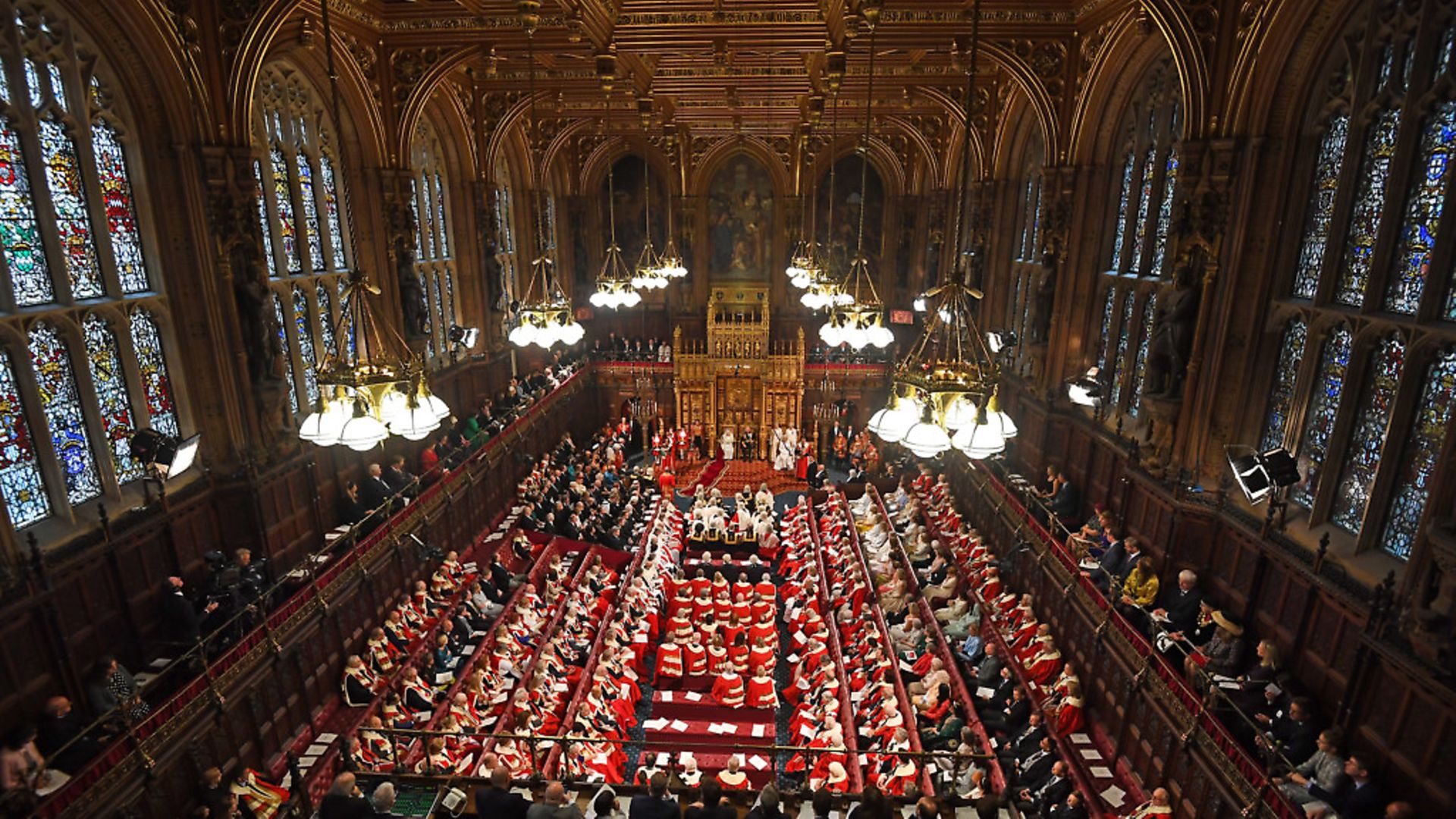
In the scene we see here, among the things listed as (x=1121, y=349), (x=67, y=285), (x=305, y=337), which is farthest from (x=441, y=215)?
(x=1121, y=349)

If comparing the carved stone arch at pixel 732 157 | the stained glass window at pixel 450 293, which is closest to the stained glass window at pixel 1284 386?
the stained glass window at pixel 450 293

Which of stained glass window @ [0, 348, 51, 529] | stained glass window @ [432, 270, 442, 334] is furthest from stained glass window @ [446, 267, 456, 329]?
stained glass window @ [0, 348, 51, 529]

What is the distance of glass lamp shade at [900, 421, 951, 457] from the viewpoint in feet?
16.5

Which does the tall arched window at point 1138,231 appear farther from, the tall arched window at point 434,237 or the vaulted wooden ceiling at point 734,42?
the tall arched window at point 434,237

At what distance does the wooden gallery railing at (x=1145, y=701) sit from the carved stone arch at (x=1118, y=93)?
647cm

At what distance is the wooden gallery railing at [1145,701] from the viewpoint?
23.2 ft

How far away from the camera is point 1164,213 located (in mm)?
11648

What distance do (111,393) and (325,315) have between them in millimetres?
4567

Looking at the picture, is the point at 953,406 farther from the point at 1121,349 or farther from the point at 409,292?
the point at 409,292

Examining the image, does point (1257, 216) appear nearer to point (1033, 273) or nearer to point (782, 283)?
point (1033, 273)

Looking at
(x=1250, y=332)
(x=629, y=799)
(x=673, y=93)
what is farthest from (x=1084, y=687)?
(x=673, y=93)

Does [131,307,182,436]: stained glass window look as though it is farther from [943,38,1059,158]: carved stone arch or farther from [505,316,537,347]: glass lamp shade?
[943,38,1059,158]: carved stone arch

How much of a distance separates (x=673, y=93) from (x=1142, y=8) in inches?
413

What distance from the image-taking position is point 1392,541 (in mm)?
7418
